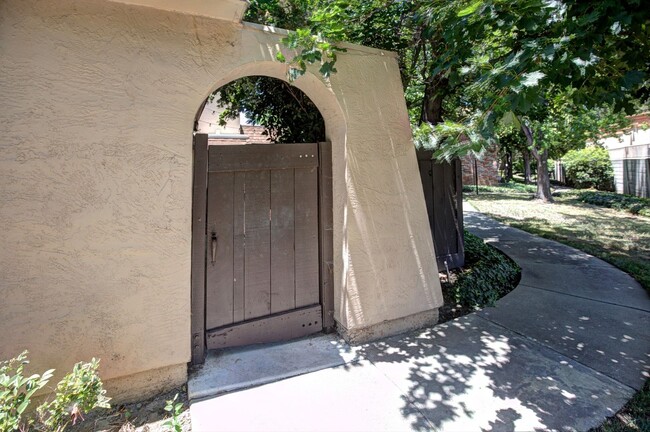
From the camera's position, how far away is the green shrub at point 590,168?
705 inches

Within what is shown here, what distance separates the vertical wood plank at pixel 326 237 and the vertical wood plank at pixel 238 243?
0.82 metres

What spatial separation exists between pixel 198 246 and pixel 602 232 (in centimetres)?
Answer: 1014

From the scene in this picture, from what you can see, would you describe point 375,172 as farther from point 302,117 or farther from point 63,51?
point 63,51

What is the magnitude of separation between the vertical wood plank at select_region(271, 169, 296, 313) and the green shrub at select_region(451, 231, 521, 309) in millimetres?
2443

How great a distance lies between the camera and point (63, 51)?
2.34m

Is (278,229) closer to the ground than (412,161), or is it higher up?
closer to the ground

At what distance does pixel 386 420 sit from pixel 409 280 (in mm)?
1540

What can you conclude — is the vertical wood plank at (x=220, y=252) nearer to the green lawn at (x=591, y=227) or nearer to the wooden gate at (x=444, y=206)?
the wooden gate at (x=444, y=206)

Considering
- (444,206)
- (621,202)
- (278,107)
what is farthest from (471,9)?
(621,202)

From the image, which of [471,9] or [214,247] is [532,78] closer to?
[471,9]

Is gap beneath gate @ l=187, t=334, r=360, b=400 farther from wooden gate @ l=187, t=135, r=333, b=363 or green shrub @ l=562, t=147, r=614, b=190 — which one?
green shrub @ l=562, t=147, r=614, b=190

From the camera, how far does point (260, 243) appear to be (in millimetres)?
3264

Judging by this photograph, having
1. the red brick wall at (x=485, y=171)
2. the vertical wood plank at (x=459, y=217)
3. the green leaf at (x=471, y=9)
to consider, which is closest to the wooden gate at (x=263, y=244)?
the green leaf at (x=471, y=9)

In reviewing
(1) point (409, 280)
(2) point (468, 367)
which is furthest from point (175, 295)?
(2) point (468, 367)
